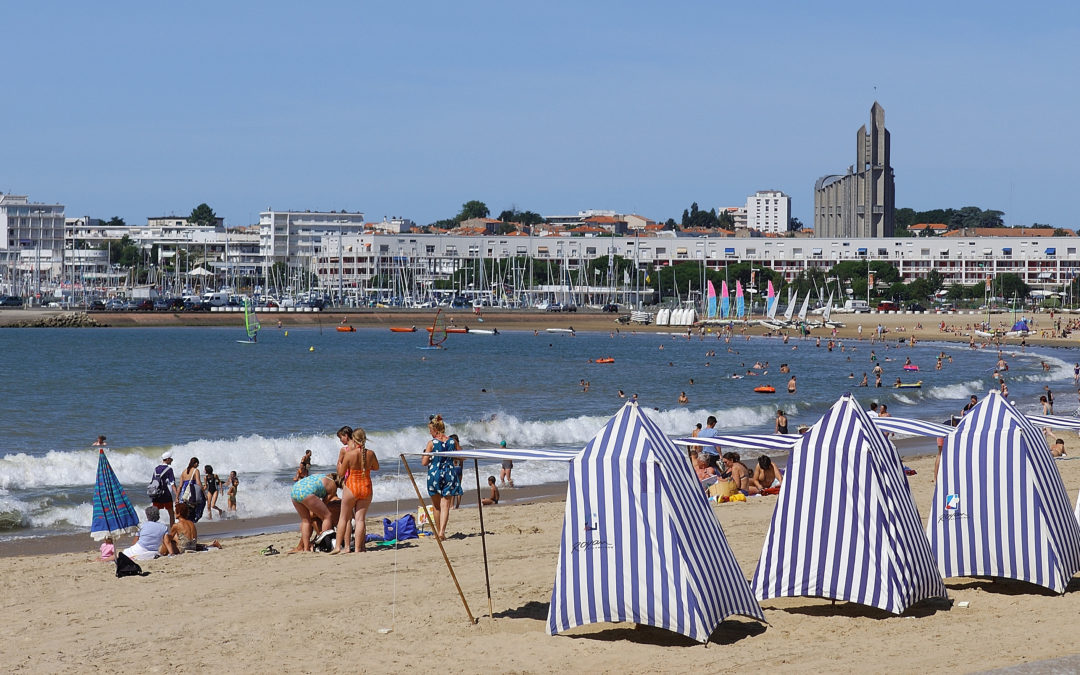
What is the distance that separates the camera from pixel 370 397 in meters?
43.0

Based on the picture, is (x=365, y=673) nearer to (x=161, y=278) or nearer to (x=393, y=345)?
(x=393, y=345)

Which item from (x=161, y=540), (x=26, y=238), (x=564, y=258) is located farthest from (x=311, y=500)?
(x=26, y=238)

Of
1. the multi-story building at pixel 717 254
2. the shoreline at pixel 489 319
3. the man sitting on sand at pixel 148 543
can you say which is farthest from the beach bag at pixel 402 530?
the multi-story building at pixel 717 254

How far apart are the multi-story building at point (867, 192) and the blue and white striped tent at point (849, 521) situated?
536 feet

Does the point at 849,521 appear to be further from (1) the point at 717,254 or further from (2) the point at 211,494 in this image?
(1) the point at 717,254

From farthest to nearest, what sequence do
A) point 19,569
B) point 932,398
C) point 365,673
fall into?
point 932,398
point 19,569
point 365,673

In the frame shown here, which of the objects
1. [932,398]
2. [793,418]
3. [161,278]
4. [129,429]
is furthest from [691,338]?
[161,278]

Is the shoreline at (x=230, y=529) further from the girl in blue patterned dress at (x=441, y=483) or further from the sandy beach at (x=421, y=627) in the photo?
the sandy beach at (x=421, y=627)

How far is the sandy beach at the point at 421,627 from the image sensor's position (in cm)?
848

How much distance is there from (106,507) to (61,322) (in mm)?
99321

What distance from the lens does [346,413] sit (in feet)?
120

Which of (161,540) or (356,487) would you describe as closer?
(356,487)

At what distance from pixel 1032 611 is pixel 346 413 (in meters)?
28.8

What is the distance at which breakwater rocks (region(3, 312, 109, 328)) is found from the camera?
106875 mm
